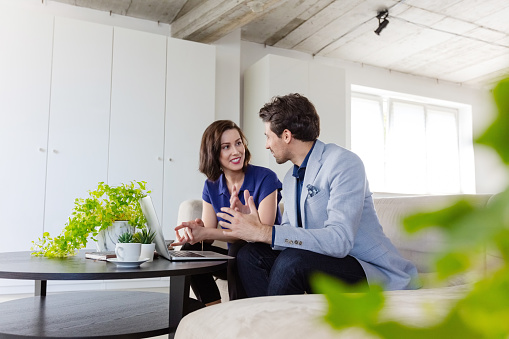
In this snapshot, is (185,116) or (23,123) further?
(185,116)

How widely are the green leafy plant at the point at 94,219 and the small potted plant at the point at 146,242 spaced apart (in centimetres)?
8

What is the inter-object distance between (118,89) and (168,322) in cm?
332

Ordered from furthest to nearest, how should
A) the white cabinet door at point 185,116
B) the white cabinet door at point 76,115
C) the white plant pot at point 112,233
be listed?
the white cabinet door at point 185,116
the white cabinet door at point 76,115
the white plant pot at point 112,233

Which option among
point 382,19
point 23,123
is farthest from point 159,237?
point 382,19

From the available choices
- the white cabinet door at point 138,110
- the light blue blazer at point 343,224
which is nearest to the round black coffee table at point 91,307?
the light blue blazer at point 343,224

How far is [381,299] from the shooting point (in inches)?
4.6

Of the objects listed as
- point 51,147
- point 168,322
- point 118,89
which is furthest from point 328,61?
point 168,322

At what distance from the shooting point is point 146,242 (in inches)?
70.5

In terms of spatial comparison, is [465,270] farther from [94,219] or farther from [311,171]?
[94,219]

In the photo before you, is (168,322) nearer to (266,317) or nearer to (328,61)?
(266,317)

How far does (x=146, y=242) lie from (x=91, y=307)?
33 cm

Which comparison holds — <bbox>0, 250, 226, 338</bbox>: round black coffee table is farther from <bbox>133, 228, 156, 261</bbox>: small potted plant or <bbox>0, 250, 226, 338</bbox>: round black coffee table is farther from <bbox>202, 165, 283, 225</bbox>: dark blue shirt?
<bbox>202, 165, 283, 225</bbox>: dark blue shirt

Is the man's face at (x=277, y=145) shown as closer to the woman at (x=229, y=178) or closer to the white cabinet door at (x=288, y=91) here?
the woman at (x=229, y=178)

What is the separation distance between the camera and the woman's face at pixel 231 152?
7.86ft
